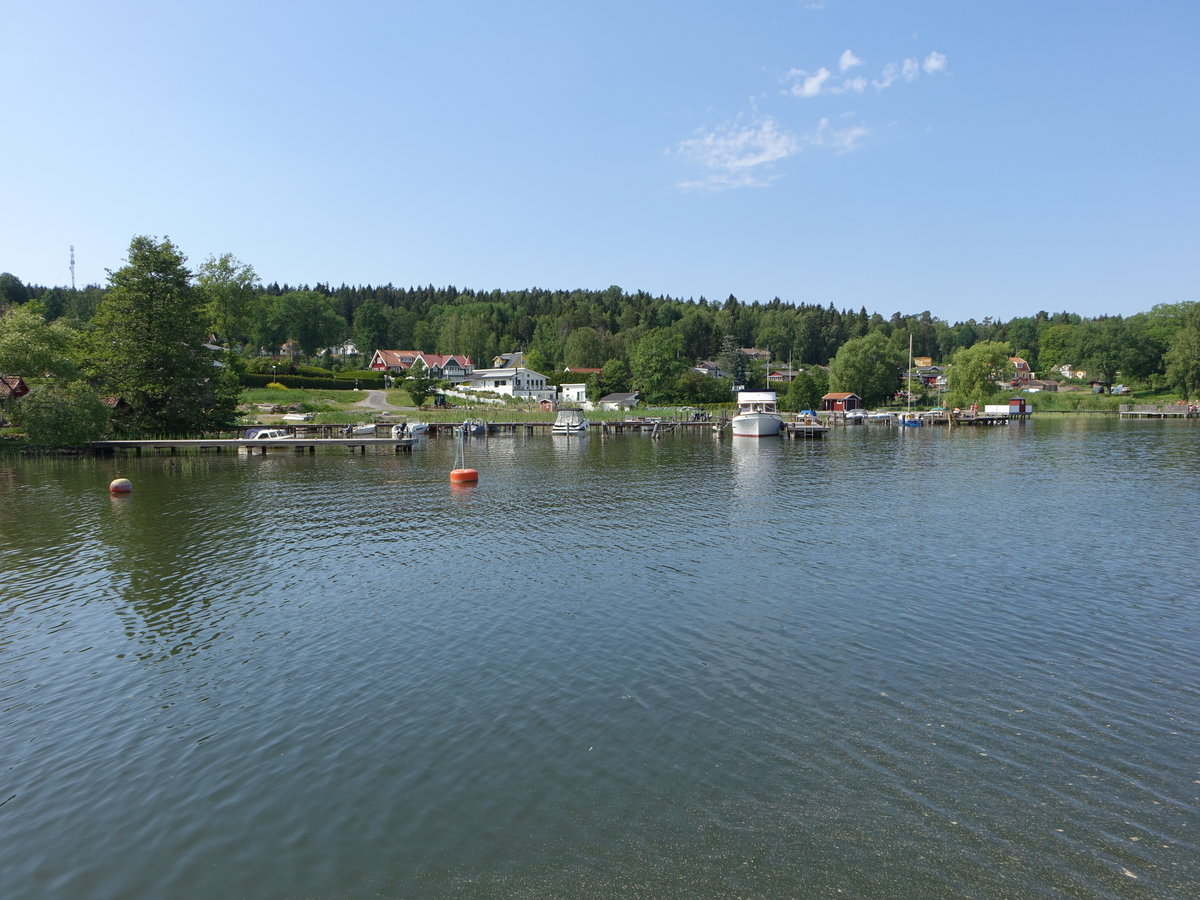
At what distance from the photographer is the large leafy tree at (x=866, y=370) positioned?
151625 mm

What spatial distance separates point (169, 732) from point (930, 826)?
1437cm

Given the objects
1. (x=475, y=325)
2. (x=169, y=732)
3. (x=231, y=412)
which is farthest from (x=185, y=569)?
(x=475, y=325)

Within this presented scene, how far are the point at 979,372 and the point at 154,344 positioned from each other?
451 feet

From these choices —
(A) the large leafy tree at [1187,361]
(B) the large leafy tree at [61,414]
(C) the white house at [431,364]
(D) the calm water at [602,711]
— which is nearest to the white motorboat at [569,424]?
(B) the large leafy tree at [61,414]

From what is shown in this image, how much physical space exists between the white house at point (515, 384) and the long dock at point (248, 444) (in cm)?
6252

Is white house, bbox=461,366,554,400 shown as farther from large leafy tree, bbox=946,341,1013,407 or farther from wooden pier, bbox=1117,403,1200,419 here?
wooden pier, bbox=1117,403,1200,419

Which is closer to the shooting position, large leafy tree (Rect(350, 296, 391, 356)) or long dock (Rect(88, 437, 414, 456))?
long dock (Rect(88, 437, 414, 456))

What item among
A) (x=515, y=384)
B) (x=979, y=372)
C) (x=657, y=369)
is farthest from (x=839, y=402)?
(x=515, y=384)

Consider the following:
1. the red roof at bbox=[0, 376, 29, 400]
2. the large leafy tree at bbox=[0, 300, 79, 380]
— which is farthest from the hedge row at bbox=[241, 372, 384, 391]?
the red roof at bbox=[0, 376, 29, 400]

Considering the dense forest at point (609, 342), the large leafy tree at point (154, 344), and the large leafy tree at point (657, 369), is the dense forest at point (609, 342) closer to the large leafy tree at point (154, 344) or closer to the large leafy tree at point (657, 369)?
the large leafy tree at point (657, 369)

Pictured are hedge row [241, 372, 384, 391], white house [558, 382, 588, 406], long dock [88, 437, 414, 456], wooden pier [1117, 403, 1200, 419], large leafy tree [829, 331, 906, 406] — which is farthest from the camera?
large leafy tree [829, 331, 906, 406]

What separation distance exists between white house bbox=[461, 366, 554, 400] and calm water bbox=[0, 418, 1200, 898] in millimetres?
108092

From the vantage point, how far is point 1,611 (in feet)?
74.0

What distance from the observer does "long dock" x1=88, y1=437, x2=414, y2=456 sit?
6950 centimetres
